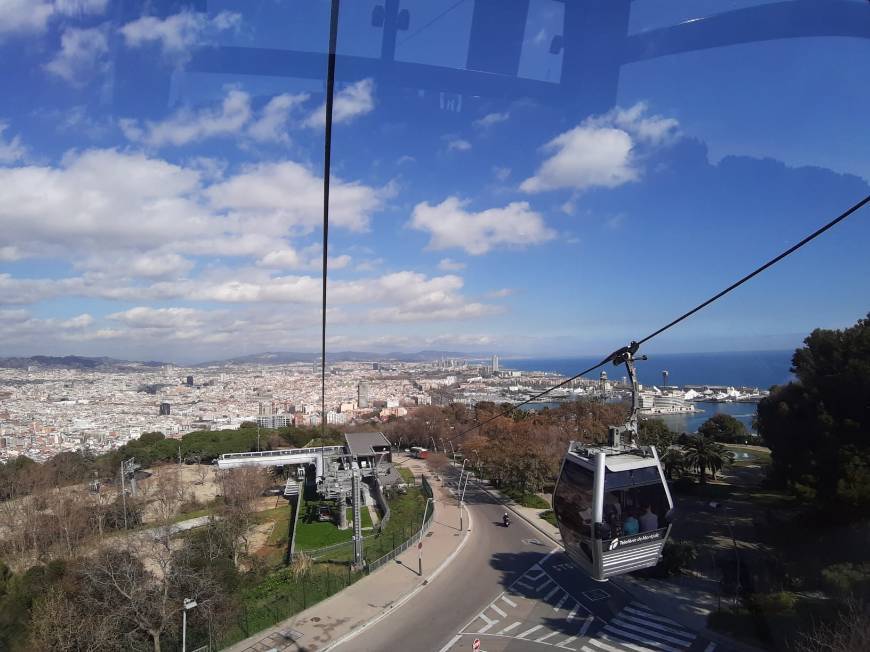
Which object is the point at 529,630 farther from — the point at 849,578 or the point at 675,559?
the point at 849,578

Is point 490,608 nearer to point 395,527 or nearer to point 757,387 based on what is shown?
point 395,527

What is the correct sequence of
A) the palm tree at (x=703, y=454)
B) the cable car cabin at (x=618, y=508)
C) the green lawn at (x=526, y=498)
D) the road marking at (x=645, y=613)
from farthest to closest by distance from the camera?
1. the palm tree at (x=703, y=454)
2. the green lawn at (x=526, y=498)
3. the road marking at (x=645, y=613)
4. the cable car cabin at (x=618, y=508)

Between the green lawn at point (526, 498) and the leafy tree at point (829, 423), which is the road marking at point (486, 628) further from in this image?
the green lawn at point (526, 498)

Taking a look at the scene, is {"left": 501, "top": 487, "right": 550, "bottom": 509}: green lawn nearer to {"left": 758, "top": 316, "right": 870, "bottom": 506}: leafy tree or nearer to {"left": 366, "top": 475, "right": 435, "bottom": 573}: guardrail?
{"left": 366, "top": 475, "right": 435, "bottom": 573}: guardrail

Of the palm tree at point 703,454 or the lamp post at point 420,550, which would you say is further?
the palm tree at point 703,454

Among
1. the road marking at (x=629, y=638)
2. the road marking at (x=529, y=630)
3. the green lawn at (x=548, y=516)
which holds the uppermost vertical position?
the road marking at (x=629, y=638)

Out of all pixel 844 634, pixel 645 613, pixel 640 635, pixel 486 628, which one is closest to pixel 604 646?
pixel 640 635

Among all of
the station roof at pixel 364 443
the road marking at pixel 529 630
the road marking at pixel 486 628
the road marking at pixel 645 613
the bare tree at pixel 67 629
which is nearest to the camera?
the bare tree at pixel 67 629

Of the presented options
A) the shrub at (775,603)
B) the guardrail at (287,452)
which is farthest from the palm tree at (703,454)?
the guardrail at (287,452)
